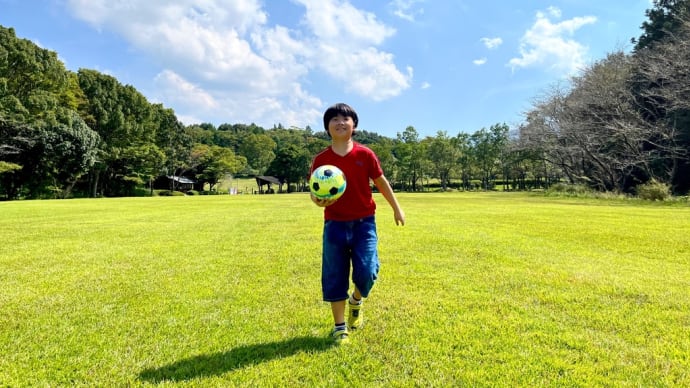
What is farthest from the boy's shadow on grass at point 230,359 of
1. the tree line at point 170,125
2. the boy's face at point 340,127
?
the tree line at point 170,125

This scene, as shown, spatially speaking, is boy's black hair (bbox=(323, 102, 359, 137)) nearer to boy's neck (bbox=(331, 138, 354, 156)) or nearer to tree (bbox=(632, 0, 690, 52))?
boy's neck (bbox=(331, 138, 354, 156))

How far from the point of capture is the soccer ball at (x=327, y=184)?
10.5ft

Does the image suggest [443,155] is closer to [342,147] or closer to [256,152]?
[256,152]

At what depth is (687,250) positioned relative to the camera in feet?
23.5

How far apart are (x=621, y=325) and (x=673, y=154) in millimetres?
36979

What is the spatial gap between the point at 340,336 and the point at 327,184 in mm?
1313

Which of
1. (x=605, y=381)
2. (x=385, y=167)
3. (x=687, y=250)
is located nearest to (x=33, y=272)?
(x=605, y=381)

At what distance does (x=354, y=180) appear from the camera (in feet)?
11.0

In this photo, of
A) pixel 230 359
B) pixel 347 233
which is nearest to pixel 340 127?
pixel 347 233

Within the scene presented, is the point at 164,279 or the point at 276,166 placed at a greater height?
the point at 276,166

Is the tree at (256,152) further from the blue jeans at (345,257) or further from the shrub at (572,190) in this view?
the blue jeans at (345,257)

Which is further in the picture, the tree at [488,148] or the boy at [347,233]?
the tree at [488,148]

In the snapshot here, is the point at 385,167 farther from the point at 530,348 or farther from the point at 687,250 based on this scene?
the point at 530,348

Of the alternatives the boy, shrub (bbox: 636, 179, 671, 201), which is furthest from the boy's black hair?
shrub (bbox: 636, 179, 671, 201)
